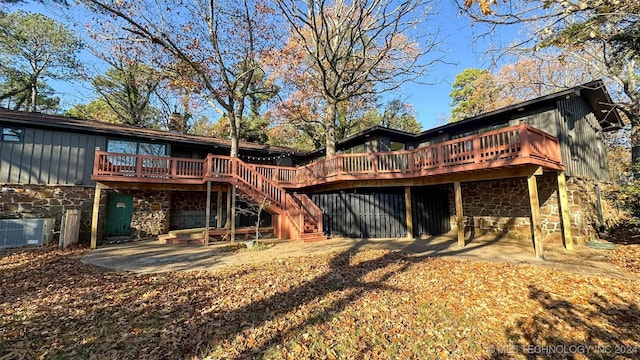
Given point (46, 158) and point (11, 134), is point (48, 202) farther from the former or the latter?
point (11, 134)

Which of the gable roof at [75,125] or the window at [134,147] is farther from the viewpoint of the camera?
the window at [134,147]

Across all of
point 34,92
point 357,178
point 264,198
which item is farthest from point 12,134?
point 34,92

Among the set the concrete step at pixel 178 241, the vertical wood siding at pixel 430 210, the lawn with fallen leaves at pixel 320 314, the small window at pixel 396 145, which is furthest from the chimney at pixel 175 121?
the vertical wood siding at pixel 430 210

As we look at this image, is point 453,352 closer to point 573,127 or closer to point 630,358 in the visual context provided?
point 630,358

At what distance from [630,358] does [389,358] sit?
9.63ft

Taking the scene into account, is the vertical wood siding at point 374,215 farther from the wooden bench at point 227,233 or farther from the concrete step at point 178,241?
the concrete step at point 178,241

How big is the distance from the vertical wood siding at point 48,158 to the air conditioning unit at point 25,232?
164cm

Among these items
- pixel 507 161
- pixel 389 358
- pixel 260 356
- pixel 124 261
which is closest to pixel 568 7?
pixel 507 161

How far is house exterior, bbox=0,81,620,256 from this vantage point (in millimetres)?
9516

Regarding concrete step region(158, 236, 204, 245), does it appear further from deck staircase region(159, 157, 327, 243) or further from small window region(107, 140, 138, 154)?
small window region(107, 140, 138, 154)

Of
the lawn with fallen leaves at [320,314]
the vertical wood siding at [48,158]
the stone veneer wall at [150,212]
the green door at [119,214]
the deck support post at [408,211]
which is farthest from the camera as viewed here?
the stone veneer wall at [150,212]

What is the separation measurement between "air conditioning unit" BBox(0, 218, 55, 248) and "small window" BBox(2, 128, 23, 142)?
328cm

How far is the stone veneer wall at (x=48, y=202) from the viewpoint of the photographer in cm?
1021

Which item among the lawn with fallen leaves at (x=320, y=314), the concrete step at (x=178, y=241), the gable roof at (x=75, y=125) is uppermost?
the gable roof at (x=75, y=125)
